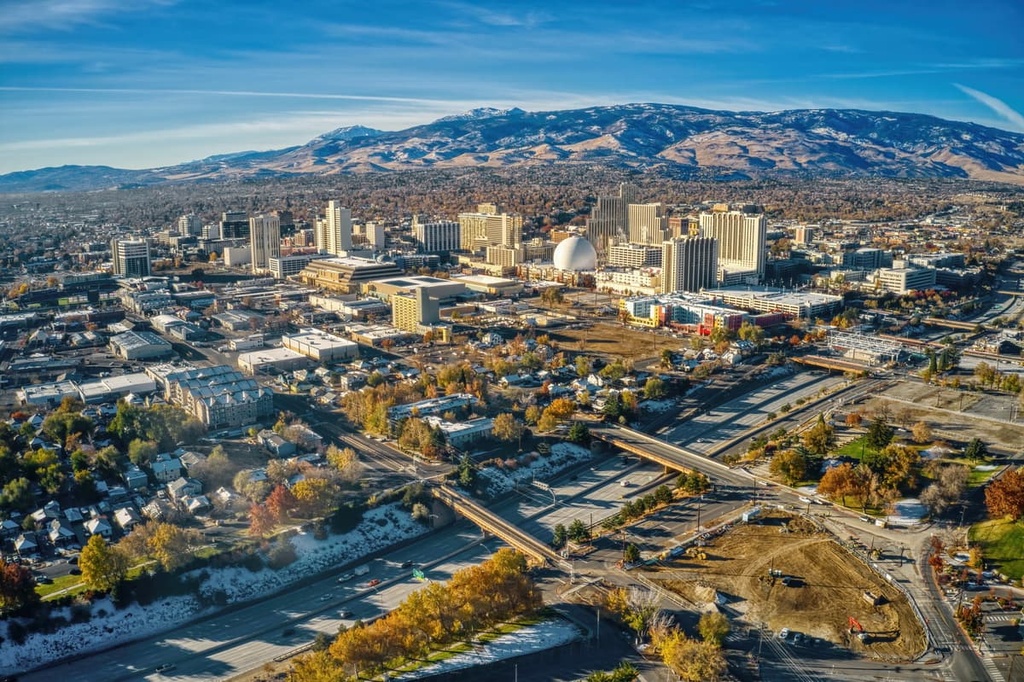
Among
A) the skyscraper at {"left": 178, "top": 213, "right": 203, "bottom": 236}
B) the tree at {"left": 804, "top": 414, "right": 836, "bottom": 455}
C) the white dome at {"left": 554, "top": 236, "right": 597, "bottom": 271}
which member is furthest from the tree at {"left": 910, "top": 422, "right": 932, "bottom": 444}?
the skyscraper at {"left": 178, "top": 213, "right": 203, "bottom": 236}

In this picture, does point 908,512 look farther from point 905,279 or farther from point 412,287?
point 905,279

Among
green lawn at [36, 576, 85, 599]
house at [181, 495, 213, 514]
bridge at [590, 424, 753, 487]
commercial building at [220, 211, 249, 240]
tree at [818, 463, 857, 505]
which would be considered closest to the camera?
green lawn at [36, 576, 85, 599]

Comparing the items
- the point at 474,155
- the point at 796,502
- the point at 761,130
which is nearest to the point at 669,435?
the point at 796,502

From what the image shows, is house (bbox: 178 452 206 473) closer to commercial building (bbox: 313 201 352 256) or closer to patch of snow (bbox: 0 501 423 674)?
patch of snow (bbox: 0 501 423 674)

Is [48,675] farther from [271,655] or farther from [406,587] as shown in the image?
[406,587]

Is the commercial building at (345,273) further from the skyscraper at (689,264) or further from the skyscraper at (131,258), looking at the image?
the skyscraper at (689,264)

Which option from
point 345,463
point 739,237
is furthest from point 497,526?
point 739,237
